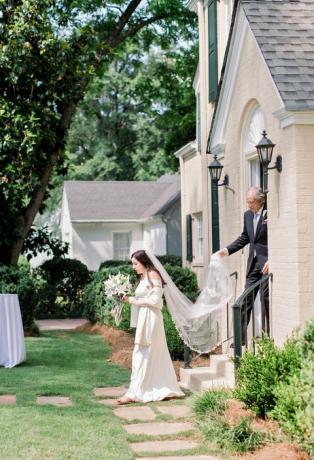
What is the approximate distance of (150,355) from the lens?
9.10m

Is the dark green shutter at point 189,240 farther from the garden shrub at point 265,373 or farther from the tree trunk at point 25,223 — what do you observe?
the garden shrub at point 265,373

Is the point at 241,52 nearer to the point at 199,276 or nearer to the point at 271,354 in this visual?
the point at 271,354

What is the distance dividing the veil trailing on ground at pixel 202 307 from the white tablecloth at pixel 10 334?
11.2ft

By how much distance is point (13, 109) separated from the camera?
651 inches

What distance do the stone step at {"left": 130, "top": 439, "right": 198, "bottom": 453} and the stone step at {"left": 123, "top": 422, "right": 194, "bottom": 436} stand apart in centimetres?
33

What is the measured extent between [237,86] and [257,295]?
3096mm

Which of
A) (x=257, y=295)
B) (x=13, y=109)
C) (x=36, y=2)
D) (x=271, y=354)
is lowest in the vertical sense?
(x=271, y=354)

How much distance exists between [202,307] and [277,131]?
2602 mm

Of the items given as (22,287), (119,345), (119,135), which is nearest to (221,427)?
(119,345)

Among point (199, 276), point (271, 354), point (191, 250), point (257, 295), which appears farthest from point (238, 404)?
point (191, 250)

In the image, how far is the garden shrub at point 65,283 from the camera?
71.1 ft

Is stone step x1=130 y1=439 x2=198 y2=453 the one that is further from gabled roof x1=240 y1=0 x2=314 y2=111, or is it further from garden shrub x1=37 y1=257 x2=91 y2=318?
garden shrub x1=37 y1=257 x2=91 y2=318

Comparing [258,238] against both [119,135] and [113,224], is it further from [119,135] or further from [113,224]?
[119,135]

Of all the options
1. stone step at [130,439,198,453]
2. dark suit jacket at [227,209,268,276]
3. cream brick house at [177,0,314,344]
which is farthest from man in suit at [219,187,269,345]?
stone step at [130,439,198,453]
